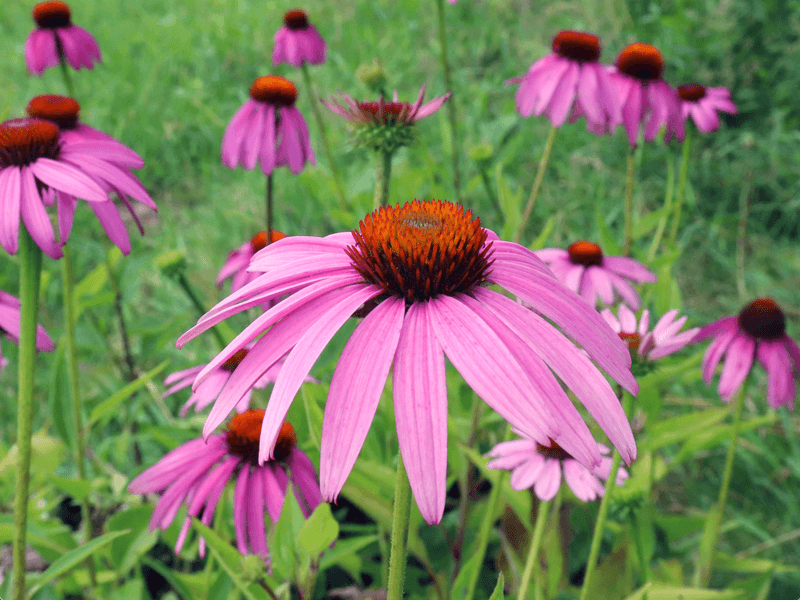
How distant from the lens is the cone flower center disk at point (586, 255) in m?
1.13

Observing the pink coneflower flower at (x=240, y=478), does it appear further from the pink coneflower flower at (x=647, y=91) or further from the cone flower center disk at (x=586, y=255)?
the pink coneflower flower at (x=647, y=91)

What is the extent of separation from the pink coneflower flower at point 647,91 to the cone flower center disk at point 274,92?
66 centimetres

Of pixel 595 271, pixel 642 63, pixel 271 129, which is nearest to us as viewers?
pixel 595 271

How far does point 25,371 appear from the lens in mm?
633

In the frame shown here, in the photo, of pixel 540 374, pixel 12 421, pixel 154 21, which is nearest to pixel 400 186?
pixel 12 421

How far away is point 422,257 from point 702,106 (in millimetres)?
1306

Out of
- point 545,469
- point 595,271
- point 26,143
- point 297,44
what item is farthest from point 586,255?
Result: point 297,44

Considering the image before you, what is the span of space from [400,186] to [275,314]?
1.15 m

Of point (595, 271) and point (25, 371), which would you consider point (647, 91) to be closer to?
point (595, 271)

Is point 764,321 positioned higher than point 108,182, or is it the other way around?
point 108,182

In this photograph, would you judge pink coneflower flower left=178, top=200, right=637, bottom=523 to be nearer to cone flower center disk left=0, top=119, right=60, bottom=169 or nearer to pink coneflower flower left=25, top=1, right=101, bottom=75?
cone flower center disk left=0, top=119, right=60, bottom=169

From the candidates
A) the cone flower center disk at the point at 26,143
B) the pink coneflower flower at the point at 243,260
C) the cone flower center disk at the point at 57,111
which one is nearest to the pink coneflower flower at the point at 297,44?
the pink coneflower flower at the point at 243,260

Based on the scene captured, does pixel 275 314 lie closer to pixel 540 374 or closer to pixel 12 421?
pixel 540 374

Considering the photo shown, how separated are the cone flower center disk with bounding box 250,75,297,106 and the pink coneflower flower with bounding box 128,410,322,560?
68 cm
